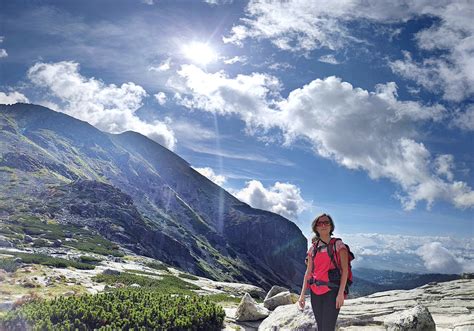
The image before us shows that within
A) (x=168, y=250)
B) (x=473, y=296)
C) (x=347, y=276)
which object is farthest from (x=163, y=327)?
(x=168, y=250)

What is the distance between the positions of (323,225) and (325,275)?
1238 mm

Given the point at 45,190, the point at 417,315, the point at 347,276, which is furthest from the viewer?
the point at 45,190

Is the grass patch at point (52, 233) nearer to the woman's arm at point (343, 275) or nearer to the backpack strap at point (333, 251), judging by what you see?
the backpack strap at point (333, 251)

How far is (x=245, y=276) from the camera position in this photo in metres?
198

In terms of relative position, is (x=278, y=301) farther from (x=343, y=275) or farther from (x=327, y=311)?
(x=343, y=275)

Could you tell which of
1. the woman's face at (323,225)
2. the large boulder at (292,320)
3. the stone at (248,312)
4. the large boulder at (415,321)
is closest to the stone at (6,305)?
the stone at (248,312)

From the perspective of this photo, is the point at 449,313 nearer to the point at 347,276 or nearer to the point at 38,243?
the point at 347,276

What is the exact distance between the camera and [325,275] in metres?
8.80

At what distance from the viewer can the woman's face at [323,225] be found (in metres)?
9.15

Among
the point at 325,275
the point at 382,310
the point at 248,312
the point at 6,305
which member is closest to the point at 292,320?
the point at 382,310

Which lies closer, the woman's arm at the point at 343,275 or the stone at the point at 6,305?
the woman's arm at the point at 343,275

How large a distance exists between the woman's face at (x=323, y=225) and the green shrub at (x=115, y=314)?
7.85 m

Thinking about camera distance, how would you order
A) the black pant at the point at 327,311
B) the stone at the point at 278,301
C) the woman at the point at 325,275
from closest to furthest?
the woman at the point at 325,275
the black pant at the point at 327,311
the stone at the point at 278,301

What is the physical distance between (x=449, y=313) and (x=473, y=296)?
89.0 inches
